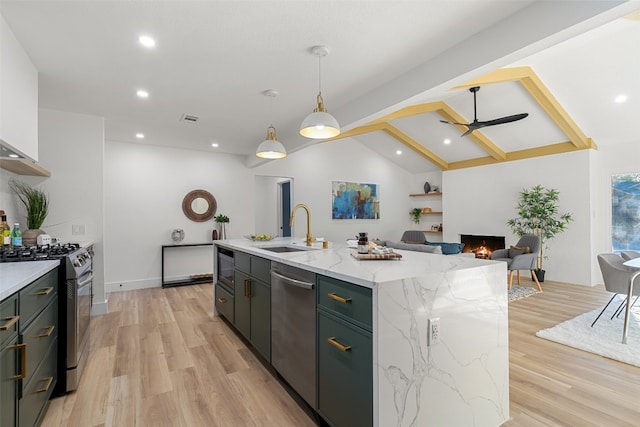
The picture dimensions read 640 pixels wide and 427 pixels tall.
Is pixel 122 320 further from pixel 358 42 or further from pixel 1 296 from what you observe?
pixel 358 42

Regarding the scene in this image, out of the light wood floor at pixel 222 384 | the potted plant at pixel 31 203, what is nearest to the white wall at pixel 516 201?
the light wood floor at pixel 222 384

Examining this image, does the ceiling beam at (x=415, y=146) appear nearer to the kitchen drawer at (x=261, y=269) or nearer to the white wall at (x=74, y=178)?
the kitchen drawer at (x=261, y=269)

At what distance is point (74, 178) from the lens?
386 cm

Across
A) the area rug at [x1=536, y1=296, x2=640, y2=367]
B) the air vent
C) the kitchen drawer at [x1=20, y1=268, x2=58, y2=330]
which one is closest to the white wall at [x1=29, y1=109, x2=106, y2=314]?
the air vent

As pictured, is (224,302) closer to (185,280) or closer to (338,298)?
(338,298)

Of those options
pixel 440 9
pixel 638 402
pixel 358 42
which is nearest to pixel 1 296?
pixel 358 42

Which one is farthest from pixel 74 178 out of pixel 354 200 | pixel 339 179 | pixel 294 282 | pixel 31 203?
pixel 354 200

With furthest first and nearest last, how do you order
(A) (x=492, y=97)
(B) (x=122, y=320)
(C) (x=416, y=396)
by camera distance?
(A) (x=492, y=97)
(B) (x=122, y=320)
(C) (x=416, y=396)

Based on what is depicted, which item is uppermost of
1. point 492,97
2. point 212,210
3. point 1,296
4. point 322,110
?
point 492,97

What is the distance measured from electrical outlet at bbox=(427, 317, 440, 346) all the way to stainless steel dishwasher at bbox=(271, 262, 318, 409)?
2.11 feet

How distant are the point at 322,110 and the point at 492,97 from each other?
4023 mm

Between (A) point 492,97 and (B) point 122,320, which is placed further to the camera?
(A) point 492,97

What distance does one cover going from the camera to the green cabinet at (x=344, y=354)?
4.67 feet

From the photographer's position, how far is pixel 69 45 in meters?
2.42
